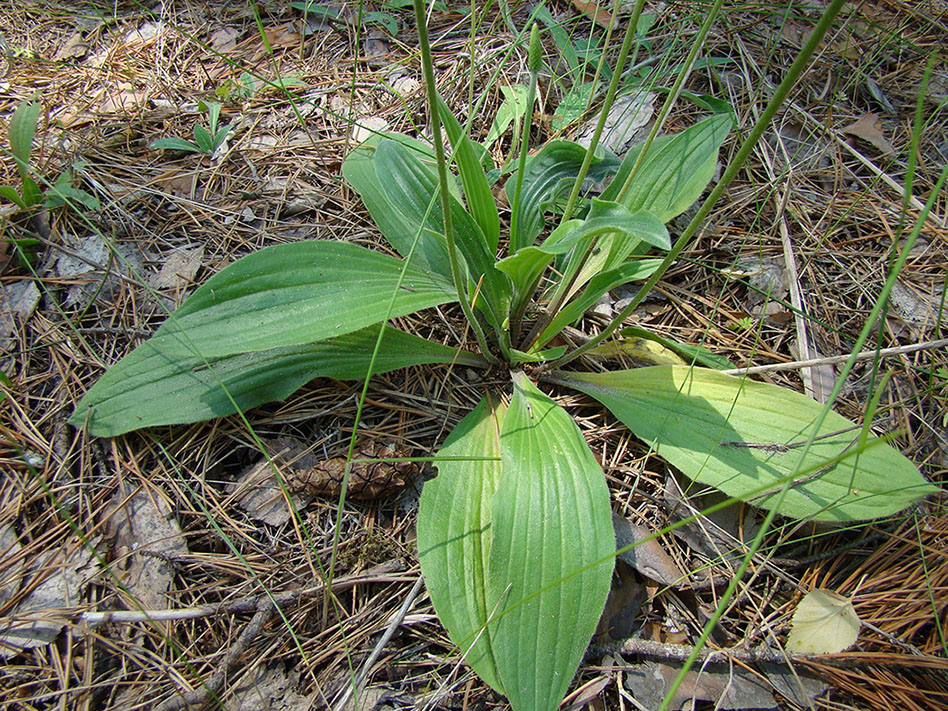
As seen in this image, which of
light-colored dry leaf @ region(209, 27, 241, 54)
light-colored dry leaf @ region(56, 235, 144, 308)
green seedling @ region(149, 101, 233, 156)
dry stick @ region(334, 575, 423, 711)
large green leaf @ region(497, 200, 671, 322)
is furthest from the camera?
light-colored dry leaf @ region(209, 27, 241, 54)

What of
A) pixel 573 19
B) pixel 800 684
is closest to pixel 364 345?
pixel 800 684

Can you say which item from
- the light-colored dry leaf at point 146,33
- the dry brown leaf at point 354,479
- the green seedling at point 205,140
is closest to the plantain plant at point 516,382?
the dry brown leaf at point 354,479

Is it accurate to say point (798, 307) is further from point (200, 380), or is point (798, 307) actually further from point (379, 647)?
point (200, 380)

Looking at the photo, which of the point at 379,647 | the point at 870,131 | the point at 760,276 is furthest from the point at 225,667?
the point at 870,131

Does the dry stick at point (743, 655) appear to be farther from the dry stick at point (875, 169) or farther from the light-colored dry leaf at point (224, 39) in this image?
the light-colored dry leaf at point (224, 39)

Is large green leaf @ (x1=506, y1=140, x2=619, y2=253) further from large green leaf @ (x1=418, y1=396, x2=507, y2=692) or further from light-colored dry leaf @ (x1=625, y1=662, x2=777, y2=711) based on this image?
light-colored dry leaf @ (x1=625, y1=662, x2=777, y2=711)

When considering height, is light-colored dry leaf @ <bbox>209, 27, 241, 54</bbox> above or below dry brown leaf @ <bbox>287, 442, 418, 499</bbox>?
above

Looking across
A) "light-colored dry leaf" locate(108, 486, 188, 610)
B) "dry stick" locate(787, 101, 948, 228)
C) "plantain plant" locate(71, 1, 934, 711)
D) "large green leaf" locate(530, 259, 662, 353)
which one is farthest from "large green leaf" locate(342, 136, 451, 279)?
"dry stick" locate(787, 101, 948, 228)
